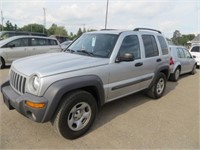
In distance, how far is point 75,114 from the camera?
3.20m

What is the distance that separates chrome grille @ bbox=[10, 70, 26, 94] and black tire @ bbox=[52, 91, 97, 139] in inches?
27.5

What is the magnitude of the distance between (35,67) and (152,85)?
3238 mm

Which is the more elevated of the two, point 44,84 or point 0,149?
point 44,84

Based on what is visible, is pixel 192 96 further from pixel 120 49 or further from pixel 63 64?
pixel 63 64

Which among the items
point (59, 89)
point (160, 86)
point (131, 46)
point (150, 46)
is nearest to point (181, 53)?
point (160, 86)

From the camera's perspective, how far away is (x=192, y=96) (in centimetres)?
608

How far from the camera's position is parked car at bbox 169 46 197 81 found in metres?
7.95

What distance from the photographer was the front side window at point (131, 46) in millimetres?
3969

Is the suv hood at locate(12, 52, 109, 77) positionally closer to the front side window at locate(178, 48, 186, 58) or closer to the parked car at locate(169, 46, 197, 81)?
the parked car at locate(169, 46, 197, 81)

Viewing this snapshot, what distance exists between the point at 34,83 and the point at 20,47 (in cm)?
724

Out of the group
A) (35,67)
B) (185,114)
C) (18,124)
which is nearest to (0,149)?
(18,124)

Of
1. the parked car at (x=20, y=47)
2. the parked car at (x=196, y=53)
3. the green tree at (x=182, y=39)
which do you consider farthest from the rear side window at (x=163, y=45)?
the green tree at (x=182, y=39)

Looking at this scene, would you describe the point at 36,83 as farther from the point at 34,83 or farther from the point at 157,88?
the point at 157,88

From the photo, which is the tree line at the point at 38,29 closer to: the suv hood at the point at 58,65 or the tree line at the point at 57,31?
the tree line at the point at 57,31
